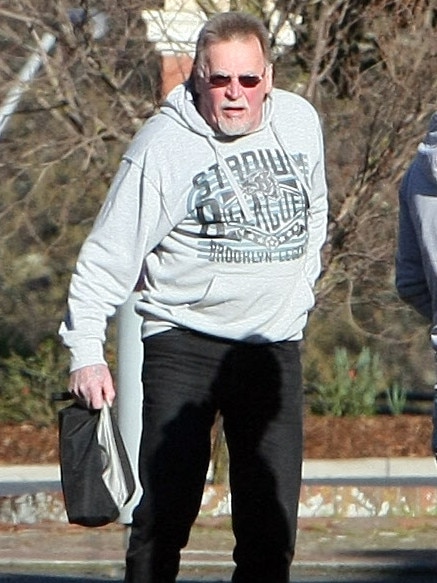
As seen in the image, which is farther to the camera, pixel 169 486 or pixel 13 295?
pixel 13 295

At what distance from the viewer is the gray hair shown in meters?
4.80

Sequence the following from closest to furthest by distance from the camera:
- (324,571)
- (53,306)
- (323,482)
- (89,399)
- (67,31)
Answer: (89,399)
(324,571)
(67,31)
(323,482)
(53,306)

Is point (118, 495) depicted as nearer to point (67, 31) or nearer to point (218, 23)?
point (218, 23)

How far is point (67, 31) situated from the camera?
867 cm

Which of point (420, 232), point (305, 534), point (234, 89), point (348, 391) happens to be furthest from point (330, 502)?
point (420, 232)

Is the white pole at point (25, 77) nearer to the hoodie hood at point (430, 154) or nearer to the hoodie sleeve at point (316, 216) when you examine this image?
the hoodie sleeve at point (316, 216)

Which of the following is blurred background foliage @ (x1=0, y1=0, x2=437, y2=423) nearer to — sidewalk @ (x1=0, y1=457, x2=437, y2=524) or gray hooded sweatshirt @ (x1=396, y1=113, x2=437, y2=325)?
sidewalk @ (x1=0, y1=457, x2=437, y2=524)

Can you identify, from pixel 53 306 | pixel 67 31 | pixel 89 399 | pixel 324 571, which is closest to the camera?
pixel 89 399

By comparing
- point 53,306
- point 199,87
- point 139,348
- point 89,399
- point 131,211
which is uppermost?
point 199,87

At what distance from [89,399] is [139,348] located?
2485mm

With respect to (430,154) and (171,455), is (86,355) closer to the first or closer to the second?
(171,455)

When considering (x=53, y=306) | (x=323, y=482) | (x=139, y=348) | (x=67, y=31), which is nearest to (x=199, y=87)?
(x=139, y=348)

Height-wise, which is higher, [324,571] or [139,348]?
[139,348]

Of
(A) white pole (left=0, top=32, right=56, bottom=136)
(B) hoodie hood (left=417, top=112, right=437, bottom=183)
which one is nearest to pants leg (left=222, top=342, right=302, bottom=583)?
(B) hoodie hood (left=417, top=112, right=437, bottom=183)
